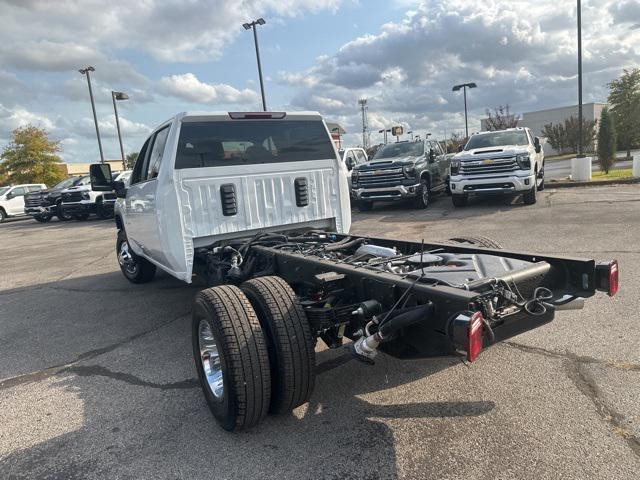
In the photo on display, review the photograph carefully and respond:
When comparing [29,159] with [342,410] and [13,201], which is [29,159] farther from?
[342,410]

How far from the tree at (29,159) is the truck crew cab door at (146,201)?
1457 inches

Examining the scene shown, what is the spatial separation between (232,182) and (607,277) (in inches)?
135

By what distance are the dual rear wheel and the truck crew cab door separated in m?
2.40

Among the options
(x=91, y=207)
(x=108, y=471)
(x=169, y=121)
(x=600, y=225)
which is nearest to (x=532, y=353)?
(x=108, y=471)

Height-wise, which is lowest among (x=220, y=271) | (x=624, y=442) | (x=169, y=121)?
(x=624, y=442)

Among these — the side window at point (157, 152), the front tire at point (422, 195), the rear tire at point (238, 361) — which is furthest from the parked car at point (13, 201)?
the rear tire at point (238, 361)

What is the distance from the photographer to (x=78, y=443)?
3111 mm

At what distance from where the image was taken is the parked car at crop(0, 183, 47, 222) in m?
25.0

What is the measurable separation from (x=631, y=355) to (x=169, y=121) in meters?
4.66

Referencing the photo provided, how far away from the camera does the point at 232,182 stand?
5.05m

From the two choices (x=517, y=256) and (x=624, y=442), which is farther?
(x=517, y=256)

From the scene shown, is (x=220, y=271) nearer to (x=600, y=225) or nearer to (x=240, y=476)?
(x=240, y=476)

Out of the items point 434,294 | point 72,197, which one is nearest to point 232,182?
point 434,294

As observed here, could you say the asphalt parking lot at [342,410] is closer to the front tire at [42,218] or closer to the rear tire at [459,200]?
the rear tire at [459,200]
